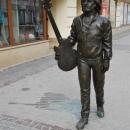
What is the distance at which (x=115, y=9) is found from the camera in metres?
22.1

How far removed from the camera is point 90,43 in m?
4.06

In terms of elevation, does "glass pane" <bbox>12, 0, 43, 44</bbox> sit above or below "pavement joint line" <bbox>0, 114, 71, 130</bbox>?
above

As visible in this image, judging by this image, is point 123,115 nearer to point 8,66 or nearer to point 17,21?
point 8,66

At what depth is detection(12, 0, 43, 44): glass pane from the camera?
9.27m

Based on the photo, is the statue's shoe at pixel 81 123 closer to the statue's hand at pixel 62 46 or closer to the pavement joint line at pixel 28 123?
the pavement joint line at pixel 28 123

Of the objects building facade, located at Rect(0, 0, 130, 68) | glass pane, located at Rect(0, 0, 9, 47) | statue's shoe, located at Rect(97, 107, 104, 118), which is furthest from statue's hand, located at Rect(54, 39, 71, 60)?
glass pane, located at Rect(0, 0, 9, 47)

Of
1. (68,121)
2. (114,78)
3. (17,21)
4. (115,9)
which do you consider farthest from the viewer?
(115,9)

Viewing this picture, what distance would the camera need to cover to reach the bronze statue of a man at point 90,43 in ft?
13.3

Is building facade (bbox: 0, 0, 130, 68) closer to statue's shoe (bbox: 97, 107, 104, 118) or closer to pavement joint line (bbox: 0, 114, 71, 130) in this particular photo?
pavement joint line (bbox: 0, 114, 71, 130)

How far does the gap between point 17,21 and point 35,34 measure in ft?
4.22

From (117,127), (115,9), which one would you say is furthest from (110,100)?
(115,9)

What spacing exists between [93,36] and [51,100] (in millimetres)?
1970

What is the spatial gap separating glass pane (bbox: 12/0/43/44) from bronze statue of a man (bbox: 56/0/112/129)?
17.6ft

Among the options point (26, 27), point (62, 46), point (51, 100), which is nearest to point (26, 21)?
point (26, 27)
